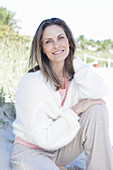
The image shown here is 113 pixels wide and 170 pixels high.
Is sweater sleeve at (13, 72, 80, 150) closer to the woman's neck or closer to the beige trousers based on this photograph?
the beige trousers

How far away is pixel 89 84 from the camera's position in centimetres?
215

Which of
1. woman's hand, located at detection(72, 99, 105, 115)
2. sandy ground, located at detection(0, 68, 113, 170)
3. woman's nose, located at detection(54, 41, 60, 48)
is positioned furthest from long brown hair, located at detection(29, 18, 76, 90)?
sandy ground, located at detection(0, 68, 113, 170)

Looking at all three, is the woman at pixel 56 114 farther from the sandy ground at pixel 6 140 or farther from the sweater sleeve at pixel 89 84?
the sandy ground at pixel 6 140

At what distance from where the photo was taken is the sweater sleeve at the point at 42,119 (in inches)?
73.7

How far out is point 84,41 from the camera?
47000 mm

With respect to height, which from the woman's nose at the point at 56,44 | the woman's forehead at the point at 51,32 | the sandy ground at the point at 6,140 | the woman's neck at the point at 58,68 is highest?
the woman's forehead at the point at 51,32

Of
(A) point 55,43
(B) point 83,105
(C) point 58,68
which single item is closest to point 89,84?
(B) point 83,105

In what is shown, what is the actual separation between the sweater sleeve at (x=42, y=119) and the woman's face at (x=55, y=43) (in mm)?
356

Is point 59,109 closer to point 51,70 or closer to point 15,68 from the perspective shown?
point 51,70

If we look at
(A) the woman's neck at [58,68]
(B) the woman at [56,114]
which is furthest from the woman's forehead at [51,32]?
(A) the woman's neck at [58,68]

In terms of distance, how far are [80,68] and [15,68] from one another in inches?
122

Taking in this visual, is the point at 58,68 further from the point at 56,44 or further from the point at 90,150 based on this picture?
the point at 90,150

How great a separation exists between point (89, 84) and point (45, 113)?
45cm

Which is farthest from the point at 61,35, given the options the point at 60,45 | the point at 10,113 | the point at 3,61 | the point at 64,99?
the point at 3,61
